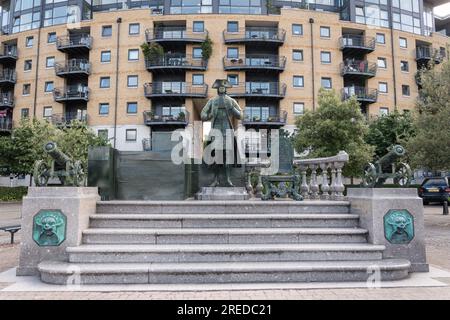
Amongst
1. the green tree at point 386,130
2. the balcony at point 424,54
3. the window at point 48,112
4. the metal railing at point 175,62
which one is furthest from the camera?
the balcony at point 424,54

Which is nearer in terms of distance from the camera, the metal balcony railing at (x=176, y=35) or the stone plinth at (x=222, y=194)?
the stone plinth at (x=222, y=194)

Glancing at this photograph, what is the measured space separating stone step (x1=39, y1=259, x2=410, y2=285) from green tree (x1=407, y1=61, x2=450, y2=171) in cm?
1042

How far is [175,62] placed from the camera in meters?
39.1

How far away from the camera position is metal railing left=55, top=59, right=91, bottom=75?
40.3 metres

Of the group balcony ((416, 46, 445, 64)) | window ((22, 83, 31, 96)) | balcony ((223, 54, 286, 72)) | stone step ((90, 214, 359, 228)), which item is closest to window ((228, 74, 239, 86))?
balcony ((223, 54, 286, 72))

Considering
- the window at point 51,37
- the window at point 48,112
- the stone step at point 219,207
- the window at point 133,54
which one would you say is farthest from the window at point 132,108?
the stone step at point 219,207

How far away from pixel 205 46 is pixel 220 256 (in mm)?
35914

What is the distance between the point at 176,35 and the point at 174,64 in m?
3.57

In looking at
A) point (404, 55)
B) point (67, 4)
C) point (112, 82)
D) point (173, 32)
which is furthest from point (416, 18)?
point (67, 4)

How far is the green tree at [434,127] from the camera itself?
1421 centimetres

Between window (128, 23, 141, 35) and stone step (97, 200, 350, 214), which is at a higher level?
window (128, 23, 141, 35)

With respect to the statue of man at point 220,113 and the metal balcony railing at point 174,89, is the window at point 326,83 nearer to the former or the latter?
the metal balcony railing at point 174,89

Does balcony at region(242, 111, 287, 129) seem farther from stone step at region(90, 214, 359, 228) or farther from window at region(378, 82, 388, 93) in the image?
stone step at region(90, 214, 359, 228)

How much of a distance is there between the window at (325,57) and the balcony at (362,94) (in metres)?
3.81
